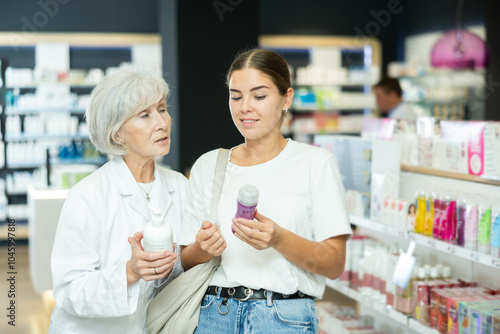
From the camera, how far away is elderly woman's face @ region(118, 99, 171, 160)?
205 centimetres

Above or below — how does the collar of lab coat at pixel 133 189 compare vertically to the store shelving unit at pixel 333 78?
below

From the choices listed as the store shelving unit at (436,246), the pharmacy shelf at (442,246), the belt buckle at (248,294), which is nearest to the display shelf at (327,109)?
the store shelving unit at (436,246)

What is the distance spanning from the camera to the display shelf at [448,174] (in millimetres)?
2986

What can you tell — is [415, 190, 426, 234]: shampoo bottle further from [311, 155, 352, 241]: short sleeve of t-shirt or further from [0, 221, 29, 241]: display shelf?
[0, 221, 29, 241]: display shelf

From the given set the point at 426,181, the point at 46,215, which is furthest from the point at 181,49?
the point at 426,181

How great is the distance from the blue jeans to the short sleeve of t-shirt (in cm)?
24

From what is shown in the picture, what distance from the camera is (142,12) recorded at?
30.8 ft

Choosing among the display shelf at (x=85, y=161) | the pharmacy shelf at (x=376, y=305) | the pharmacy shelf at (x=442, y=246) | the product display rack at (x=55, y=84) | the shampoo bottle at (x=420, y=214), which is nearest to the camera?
the pharmacy shelf at (x=442, y=246)

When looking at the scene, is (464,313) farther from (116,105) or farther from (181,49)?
(181,49)

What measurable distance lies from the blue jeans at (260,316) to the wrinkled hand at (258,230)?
24 centimetres

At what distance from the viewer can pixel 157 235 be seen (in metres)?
1.81

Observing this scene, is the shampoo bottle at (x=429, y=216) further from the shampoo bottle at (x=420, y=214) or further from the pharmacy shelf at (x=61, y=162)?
the pharmacy shelf at (x=61, y=162)

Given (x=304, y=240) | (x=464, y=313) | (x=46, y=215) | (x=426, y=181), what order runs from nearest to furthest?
1. (x=304, y=240)
2. (x=464, y=313)
3. (x=426, y=181)
4. (x=46, y=215)

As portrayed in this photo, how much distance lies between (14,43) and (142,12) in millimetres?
1952
